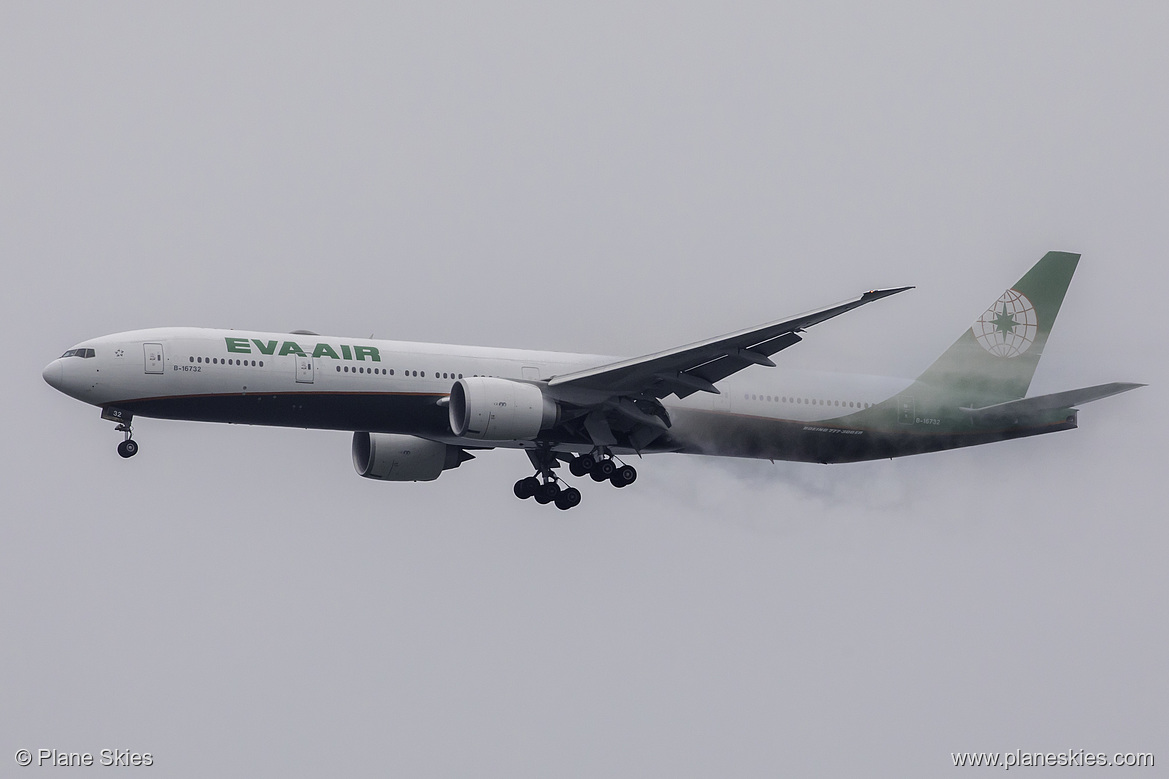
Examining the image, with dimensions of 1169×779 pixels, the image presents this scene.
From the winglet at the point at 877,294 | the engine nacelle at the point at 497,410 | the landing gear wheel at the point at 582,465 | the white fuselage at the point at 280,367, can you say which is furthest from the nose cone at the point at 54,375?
the winglet at the point at 877,294

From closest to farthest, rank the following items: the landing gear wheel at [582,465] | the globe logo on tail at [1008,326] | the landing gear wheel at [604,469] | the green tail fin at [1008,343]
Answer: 1. the landing gear wheel at [604,469]
2. the landing gear wheel at [582,465]
3. the green tail fin at [1008,343]
4. the globe logo on tail at [1008,326]

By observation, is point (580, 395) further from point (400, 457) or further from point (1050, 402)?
point (1050, 402)

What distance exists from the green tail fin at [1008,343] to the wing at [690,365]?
27.8ft

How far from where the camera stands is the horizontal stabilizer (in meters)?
37.5

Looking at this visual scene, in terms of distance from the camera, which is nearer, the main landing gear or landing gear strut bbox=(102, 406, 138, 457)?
landing gear strut bbox=(102, 406, 138, 457)

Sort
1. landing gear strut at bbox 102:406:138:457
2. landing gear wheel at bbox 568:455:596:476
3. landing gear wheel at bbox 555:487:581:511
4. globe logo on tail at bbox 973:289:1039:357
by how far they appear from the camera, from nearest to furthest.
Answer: landing gear strut at bbox 102:406:138:457 < landing gear wheel at bbox 568:455:596:476 < landing gear wheel at bbox 555:487:581:511 < globe logo on tail at bbox 973:289:1039:357

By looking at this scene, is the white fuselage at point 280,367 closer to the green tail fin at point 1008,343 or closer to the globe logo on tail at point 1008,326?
the green tail fin at point 1008,343

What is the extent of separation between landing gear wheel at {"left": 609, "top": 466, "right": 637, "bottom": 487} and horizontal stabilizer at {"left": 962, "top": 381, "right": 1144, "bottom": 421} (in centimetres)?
991

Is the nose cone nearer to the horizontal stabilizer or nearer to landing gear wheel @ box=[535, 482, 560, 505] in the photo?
landing gear wheel @ box=[535, 482, 560, 505]

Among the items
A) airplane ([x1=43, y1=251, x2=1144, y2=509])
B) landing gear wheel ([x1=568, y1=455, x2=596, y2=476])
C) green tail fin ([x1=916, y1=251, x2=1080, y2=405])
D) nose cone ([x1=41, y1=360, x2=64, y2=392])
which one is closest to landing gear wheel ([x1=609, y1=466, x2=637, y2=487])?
airplane ([x1=43, y1=251, x2=1144, y2=509])

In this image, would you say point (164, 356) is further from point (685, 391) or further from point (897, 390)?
point (897, 390)

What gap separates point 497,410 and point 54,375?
10.4 m

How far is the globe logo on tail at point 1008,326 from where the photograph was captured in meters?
43.2

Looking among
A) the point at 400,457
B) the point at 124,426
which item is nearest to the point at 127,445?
the point at 124,426
